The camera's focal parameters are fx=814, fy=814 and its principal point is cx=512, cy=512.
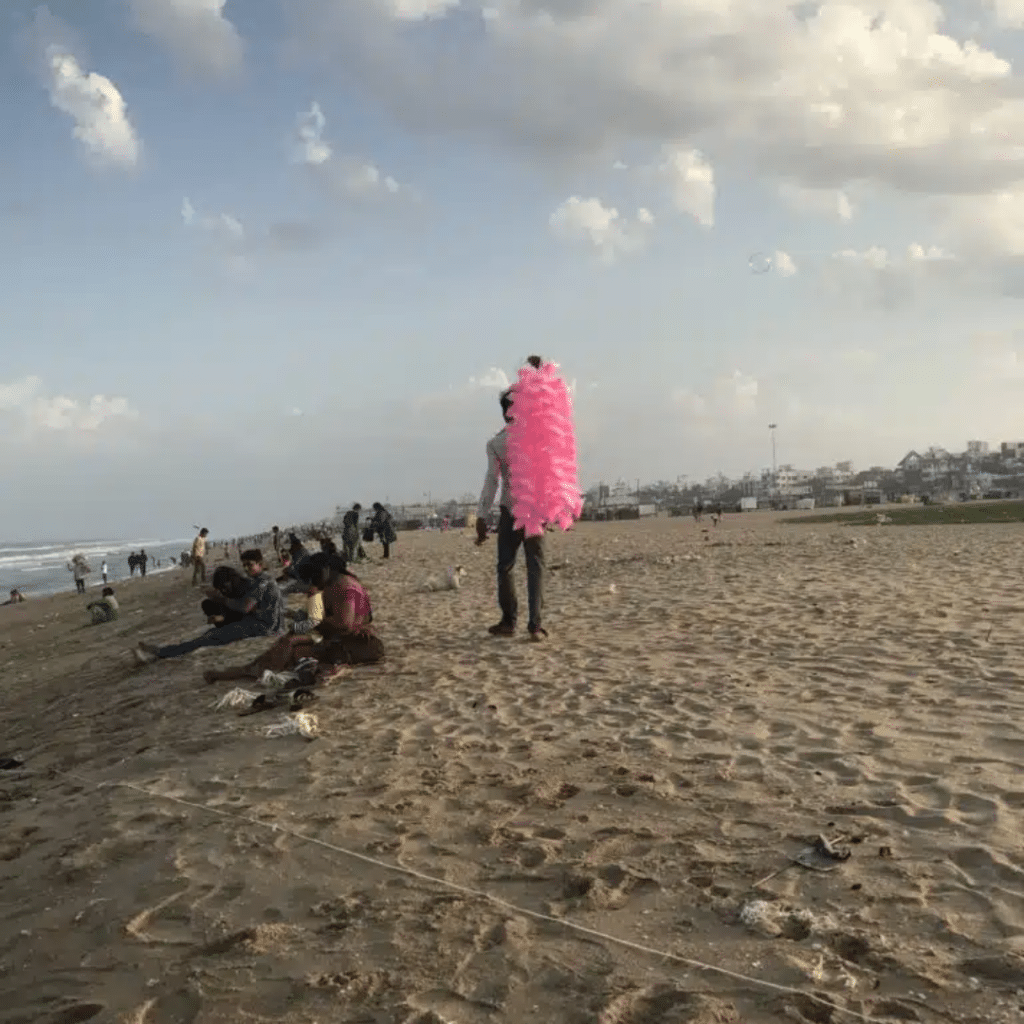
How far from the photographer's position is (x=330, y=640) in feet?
25.7

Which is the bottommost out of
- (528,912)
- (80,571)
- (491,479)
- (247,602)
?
(80,571)

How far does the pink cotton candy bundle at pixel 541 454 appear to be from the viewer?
27.2ft

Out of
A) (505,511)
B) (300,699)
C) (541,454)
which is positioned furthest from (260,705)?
(541,454)

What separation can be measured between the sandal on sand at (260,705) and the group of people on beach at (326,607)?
63 cm

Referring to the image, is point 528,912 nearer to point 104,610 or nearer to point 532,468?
point 532,468

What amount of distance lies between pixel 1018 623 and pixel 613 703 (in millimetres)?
4848

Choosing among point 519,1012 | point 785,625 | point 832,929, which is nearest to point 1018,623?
point 785,625

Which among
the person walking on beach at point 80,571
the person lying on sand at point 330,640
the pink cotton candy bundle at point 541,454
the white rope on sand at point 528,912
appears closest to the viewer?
the white rope on sand at point 528,912

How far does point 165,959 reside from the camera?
9.78 feet

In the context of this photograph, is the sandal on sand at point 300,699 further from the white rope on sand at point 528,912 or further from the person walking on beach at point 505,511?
the person walking on beach at point 505,511

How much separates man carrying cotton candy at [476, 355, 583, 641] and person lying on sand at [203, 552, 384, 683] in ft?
4.94

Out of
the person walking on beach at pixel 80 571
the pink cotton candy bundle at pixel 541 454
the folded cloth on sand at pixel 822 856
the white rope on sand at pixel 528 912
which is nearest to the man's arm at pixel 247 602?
the pink cotton candy bundle at pixel 541 454

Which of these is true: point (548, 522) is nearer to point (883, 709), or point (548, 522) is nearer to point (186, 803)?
point (883, 709)

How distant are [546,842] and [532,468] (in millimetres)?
4966
